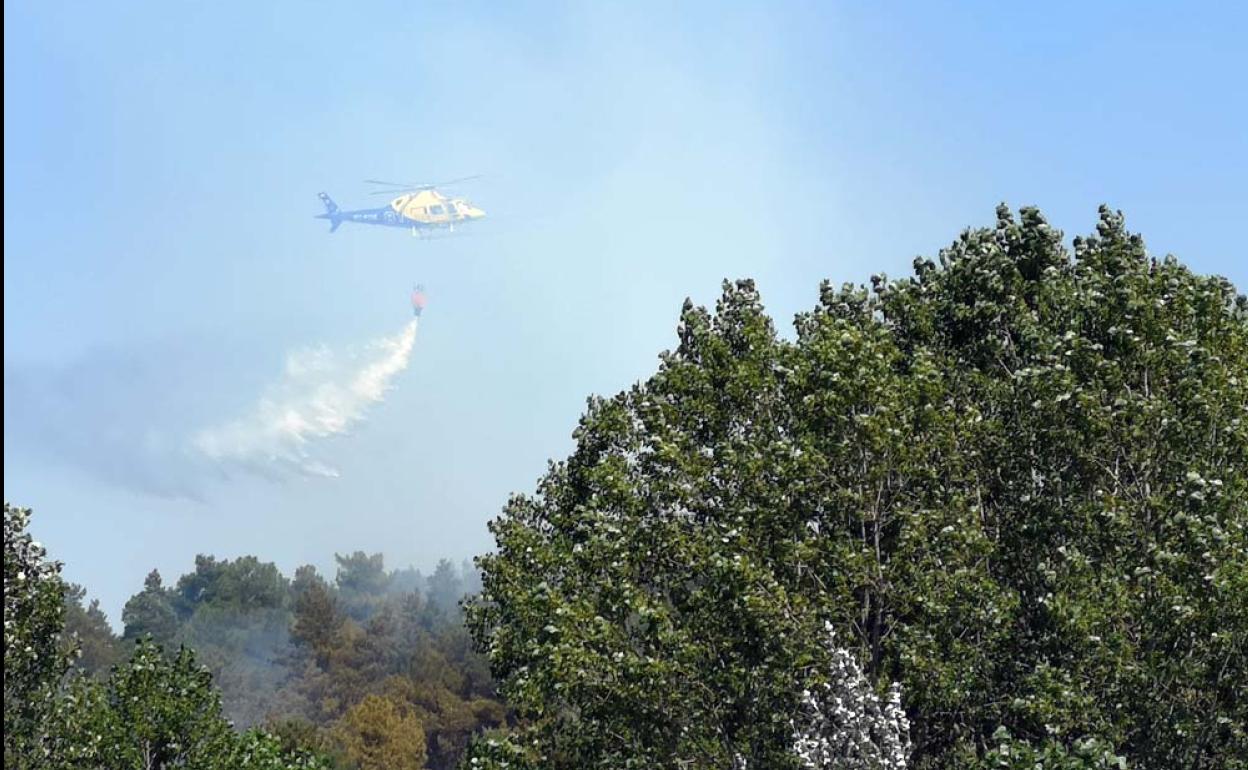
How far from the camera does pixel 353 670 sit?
125m

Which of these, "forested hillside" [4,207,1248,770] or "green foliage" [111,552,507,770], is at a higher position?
"green foliage" [111,552,507,770]

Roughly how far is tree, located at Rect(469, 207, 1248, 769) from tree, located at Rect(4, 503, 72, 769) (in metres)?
8.25

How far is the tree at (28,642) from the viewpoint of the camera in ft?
87.6

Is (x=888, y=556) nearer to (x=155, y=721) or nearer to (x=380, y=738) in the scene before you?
(x=155, y=721)

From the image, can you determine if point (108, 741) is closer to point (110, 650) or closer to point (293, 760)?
point (293, 760)

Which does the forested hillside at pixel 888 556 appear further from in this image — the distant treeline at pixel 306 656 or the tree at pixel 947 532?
the distant treeline at pixel 306 656

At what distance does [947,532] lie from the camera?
2378 cm

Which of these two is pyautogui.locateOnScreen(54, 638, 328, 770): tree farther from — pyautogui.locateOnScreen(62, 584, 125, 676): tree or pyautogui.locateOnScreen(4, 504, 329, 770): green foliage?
pyautogui.locateOnScreen(62, 584, 125, 676): tree

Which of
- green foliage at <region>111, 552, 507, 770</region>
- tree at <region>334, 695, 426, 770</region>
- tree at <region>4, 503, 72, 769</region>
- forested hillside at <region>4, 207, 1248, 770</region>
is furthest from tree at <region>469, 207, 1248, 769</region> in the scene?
tree at <region>334, 695, 426, 770</region>

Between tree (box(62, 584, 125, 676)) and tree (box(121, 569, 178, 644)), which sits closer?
tree (box(62, 584, 125, 676))

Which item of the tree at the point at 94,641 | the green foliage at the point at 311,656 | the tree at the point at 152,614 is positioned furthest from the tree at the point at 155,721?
the tree at the point at 152,614

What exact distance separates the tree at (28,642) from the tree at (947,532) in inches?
325

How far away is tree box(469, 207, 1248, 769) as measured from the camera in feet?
71.8

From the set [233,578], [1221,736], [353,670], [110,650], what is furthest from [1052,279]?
[233,578]
